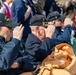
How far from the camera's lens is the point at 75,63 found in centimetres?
457

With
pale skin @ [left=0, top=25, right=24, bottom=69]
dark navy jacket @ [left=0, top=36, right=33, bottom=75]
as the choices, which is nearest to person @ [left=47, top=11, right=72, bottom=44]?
pale skin @ [left=0, top=25, right=24, bottom=69]

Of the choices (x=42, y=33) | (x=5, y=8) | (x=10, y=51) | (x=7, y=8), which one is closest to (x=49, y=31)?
(x=42, y=33)

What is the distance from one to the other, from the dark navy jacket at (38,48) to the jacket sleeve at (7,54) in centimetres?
108

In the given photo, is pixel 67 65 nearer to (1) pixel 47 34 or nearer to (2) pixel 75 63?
(2) pixel 75 63

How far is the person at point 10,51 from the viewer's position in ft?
11.9

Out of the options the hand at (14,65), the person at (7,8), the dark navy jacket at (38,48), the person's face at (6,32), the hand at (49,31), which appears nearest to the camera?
the person's face at (6,32)

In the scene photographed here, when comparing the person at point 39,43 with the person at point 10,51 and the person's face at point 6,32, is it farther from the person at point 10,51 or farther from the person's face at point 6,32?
the person's face at point 6,32

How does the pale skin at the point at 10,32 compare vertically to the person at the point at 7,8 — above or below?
above

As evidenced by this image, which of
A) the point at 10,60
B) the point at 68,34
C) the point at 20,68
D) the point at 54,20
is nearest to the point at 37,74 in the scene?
the point at 20,68

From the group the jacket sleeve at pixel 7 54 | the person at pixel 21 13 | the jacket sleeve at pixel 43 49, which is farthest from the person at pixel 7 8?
the jacket sleeve at pixel 7 54

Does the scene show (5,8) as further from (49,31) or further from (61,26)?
(49,31)

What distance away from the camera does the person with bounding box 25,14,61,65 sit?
187 inches

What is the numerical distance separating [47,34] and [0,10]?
1226mm

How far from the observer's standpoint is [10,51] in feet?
11.9
